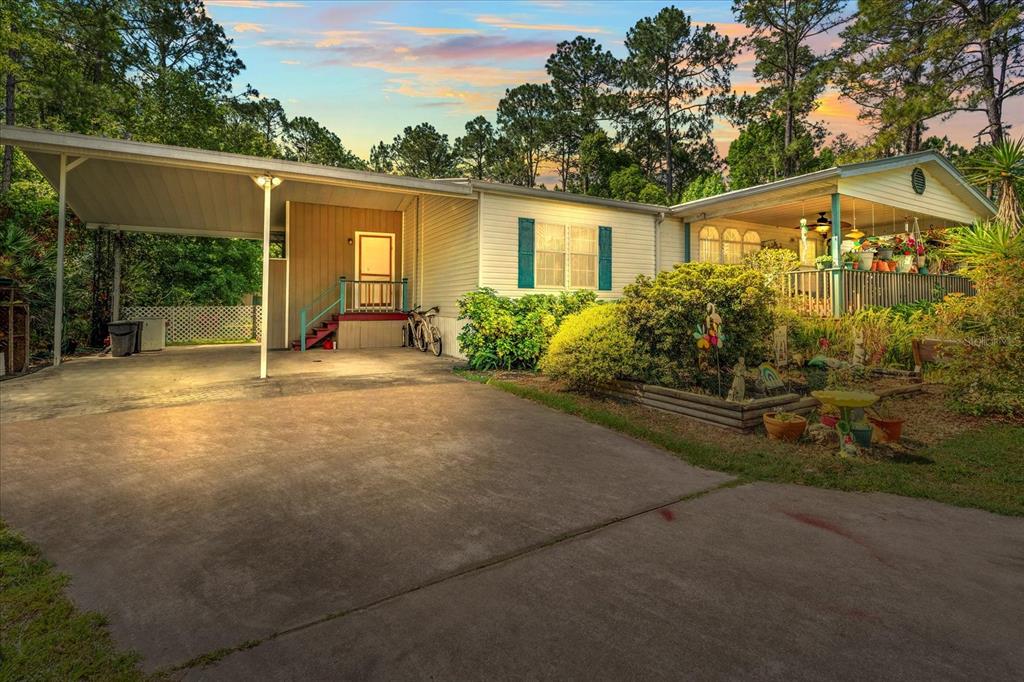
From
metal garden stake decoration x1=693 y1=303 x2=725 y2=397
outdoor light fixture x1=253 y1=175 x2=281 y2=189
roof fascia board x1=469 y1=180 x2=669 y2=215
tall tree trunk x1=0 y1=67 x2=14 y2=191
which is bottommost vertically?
metal garden stake decoration x1=693 y1=303 x2=725 y2=397

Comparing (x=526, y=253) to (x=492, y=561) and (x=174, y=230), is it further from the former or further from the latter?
(x=174, y=230)

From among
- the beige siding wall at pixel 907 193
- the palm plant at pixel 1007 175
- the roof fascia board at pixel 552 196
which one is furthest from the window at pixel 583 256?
the palm plant at pixel 1007 175

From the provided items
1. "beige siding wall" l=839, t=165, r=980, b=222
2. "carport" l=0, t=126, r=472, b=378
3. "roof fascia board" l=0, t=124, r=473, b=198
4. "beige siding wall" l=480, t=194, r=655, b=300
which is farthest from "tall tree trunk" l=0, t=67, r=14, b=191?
"beige siding wall" l=839, t=165, r=980, b=222

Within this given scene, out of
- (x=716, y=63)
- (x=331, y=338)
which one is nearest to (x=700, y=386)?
(x=331, y=338)

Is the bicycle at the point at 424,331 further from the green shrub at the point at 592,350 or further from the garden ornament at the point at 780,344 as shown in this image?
the garden ornament at the point at 780,344

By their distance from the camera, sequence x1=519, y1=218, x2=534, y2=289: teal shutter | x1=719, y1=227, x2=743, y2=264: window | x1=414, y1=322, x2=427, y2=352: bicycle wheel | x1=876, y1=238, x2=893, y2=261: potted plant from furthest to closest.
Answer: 1. x1=719, y1=227, x2=743, y2=264: window
2. x1=414, y1=322, x2=427, y2=352: bicycle wheel
3. x1=876, y1=238, x2=893, y2=261: potted plant
4. x1=519, y1=218, x2=534, y2=289: teal shutter

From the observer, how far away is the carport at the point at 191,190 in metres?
7.30

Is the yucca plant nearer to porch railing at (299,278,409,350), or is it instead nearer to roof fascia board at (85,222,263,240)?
porch railing at (299,278,409,350)

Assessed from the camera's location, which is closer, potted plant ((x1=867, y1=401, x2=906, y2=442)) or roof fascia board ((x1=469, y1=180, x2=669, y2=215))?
potted plant ((x1=867, y1=401, x2=906, y2=442))

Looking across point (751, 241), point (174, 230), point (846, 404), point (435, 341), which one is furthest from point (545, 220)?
point (174, 230)

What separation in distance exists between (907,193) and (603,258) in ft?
25.1

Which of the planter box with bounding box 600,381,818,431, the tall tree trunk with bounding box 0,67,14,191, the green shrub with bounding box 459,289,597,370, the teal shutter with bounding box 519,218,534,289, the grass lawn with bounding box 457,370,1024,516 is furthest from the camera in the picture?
the tall tree trunk with bounding box 0,67,14,191

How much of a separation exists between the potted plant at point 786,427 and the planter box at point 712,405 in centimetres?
27

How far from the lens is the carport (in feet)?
24.0
